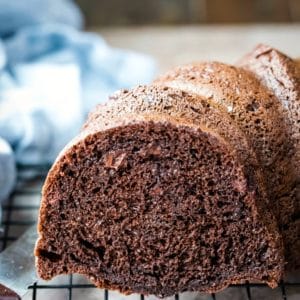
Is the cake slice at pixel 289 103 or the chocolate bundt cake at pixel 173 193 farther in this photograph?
the cake slice at pixel 289 103

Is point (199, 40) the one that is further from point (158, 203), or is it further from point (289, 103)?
point (158, 203)

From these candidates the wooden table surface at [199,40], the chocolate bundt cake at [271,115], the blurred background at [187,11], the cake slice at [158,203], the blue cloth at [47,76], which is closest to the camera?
the cake slice at [158,203]

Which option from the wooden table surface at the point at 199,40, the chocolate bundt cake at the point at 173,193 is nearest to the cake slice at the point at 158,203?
the chocolate bundt cake at the point at 173,193

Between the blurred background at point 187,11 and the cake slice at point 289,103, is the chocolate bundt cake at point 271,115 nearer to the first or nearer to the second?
the cake slice at point 289,103

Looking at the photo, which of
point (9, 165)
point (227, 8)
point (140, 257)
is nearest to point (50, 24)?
point (9, 165)

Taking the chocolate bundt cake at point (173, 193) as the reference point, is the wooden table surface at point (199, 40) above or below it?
above

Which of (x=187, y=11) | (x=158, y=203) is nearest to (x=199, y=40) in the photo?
(x=187, y=11)

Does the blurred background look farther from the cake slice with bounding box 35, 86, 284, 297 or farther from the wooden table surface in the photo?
the cake slice with bounding box 35, 86, 284, 297

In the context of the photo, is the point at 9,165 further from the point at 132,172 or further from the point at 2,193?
the point at 132,172
